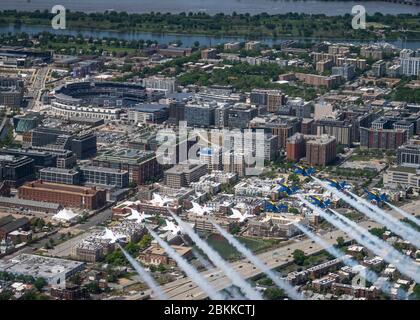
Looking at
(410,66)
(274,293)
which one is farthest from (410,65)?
(274,293)

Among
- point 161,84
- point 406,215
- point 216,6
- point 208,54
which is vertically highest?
point 216,6

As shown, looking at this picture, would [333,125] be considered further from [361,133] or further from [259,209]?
[259,209]

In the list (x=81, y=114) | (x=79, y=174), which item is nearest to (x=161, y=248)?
(x=79, y=174)

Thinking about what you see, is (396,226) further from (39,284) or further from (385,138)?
(385,138)

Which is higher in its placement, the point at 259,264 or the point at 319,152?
the point at 319,152

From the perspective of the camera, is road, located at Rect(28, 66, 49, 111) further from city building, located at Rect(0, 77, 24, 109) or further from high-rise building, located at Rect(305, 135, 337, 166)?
high-rise building, located at Rect(305, 135, 337, 166)

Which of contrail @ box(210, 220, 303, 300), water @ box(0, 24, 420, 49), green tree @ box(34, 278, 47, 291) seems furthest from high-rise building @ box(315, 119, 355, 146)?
water @ box(0, 24, 420, 49)
